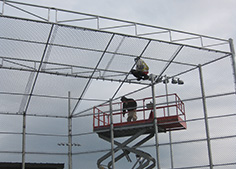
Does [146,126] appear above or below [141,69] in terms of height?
below

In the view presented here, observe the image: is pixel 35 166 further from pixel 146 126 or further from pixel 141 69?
pixel 141 69

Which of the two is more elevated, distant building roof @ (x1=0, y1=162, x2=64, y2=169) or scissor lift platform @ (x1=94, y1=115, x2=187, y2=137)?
scissor lift platform @ (x1=94, y1=115, x2=187, y2=137)

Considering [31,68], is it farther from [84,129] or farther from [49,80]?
[84,129]

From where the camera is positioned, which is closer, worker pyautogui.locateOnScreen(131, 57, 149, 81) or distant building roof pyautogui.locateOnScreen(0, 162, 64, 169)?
worker pyautogui.locateOnScreen(131, 57, 149, 81)

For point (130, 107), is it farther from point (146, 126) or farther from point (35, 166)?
point (35, 166)

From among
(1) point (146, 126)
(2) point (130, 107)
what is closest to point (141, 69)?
(2) point (130, 107)

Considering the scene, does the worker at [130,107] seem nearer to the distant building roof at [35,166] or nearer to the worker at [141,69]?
the worker at [141,69]

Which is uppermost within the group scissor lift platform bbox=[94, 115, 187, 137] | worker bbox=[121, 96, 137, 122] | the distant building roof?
worker bbox=[121, 96, 137, 122]

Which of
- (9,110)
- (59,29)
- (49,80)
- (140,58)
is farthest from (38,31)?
(9,110)

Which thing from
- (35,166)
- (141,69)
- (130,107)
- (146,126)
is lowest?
(35,166)

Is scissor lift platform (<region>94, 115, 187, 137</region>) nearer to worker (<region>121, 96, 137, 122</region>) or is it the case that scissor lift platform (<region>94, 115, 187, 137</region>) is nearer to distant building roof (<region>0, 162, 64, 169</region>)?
worker (<region>121, 96, 137, 122</region>)

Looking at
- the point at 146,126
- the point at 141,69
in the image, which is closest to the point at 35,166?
the point at 146,126

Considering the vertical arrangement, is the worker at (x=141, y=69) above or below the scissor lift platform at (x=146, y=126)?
above

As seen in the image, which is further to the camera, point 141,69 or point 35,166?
point 35,166
